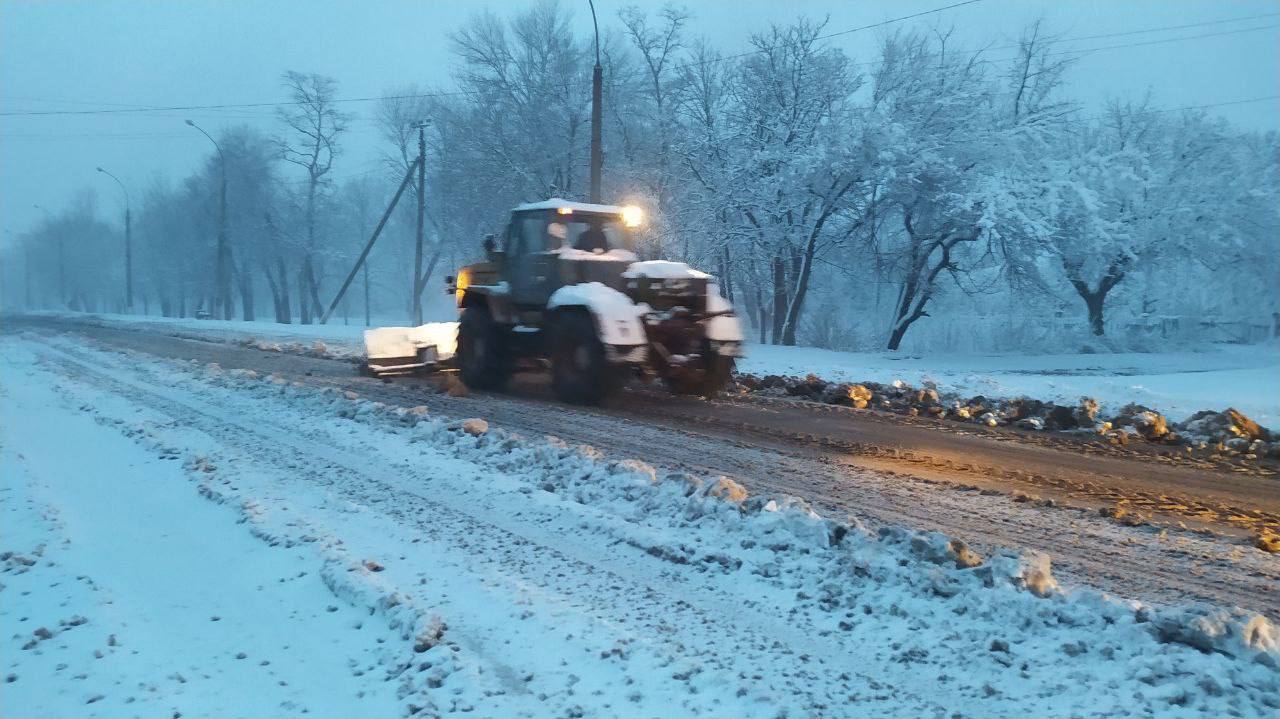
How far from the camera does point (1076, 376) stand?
1931cm

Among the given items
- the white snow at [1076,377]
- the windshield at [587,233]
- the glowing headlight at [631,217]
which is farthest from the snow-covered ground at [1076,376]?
the glowing headlight at [631,217]

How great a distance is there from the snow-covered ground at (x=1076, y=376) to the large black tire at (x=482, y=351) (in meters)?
1.78

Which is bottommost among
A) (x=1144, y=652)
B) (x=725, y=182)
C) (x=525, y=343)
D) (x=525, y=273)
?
(x=1144, y=652)

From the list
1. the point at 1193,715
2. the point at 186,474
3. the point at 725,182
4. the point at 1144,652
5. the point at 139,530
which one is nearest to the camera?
the point at 1193,715

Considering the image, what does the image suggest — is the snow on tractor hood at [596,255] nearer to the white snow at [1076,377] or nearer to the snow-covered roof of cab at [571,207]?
the snow-covered roof of cab at [571,207]

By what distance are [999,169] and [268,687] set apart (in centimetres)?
2430

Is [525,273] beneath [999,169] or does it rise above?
beneath

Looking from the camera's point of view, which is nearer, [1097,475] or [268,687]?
[268,687]

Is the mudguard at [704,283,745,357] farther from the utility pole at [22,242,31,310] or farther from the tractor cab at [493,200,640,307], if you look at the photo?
the utility pole at [22,242,31,310]

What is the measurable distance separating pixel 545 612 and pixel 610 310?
6.03 metres

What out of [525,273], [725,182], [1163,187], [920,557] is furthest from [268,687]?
[1163,187]

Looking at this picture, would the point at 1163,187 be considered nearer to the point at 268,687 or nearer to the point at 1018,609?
the point at 1018,609

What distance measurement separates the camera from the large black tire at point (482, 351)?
12.0 metres

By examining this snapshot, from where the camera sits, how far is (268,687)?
338cm
